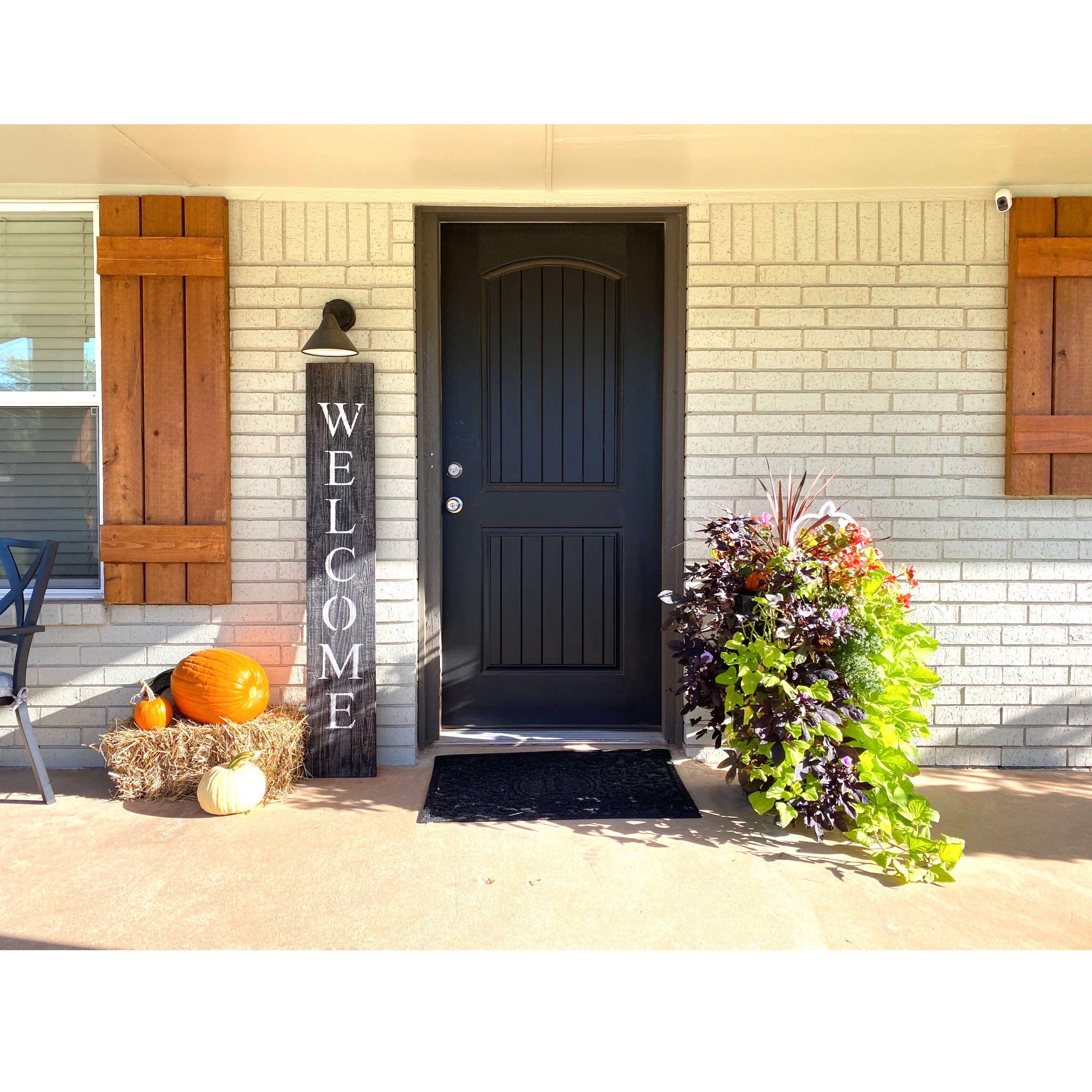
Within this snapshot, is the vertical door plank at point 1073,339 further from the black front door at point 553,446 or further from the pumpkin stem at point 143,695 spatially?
the pumpkin stem at point 143,695

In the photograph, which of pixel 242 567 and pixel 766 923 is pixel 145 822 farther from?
pixel 766 923

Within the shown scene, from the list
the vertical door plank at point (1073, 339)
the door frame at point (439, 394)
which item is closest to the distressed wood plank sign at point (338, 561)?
the door frame at point (439, 394)

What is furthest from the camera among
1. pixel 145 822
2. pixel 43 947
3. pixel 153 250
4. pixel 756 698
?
pixel 153 250

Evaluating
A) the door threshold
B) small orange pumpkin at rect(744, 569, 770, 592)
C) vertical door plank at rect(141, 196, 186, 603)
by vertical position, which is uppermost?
vertical door plank at rect(141, 196, 186, 603)

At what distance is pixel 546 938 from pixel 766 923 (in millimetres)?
553

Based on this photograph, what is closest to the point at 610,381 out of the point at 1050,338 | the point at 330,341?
the point at 330,341

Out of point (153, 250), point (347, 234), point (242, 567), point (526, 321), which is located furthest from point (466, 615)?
point (153, 250)

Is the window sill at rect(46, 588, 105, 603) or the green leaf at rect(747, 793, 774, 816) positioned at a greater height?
the window sill at rect(46, 588, 105, 603)

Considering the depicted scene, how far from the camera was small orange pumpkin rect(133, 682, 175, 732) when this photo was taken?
122 inches

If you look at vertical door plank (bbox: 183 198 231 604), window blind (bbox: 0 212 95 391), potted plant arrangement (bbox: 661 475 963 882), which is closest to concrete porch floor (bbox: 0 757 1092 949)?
potted plant arrangement (bbox: 661 475 963 882)

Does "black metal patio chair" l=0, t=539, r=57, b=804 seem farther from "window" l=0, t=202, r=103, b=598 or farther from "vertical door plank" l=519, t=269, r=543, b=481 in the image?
"vertical door plank" l=519, t=269, r=543, b=481

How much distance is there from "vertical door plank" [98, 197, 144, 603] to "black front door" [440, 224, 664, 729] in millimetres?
1151

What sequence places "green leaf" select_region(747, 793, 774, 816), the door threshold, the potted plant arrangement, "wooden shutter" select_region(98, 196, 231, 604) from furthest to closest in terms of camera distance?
the door threshold → "wooden shutter" select_region(98, 196, 231, 604) → "green leaf" select_region(747, 793, 774, 816) → the potted plant arrangement
